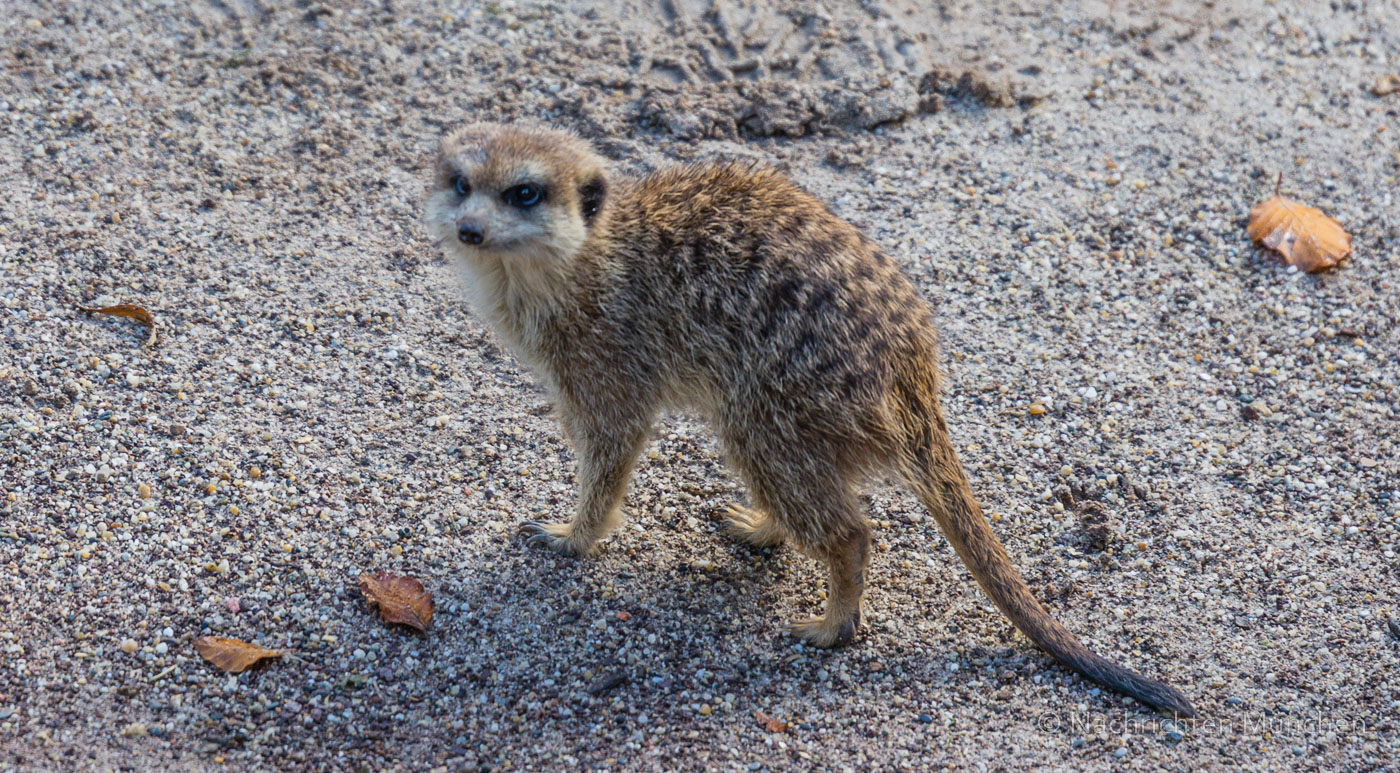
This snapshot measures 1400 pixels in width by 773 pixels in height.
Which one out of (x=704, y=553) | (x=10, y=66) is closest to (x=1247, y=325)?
(x=704, y=553)

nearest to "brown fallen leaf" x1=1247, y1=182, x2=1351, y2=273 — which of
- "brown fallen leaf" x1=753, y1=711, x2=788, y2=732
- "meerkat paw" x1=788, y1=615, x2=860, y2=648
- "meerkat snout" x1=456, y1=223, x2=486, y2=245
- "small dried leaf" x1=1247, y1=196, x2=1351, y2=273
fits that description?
"small dried leaf" x1=1247, y1=196, x2=1351, y2=273

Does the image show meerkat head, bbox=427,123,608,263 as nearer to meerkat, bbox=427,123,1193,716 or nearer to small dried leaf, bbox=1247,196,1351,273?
meerkat, bbox=427,123,1193,716

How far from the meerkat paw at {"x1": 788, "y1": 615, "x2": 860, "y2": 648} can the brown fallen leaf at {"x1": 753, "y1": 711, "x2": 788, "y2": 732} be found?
0.37 metres

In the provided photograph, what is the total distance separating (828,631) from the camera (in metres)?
3.68

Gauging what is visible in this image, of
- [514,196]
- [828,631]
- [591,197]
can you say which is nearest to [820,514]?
[828,631]

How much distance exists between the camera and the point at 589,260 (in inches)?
144

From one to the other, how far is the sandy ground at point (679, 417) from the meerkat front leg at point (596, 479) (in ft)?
0.37

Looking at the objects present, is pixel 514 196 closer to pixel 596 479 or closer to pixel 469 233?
pixel 469 233

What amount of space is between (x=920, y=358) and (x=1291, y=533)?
157cm

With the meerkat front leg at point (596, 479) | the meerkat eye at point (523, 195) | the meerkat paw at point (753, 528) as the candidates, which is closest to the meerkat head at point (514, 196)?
the meerkat eye at point (523, 195)

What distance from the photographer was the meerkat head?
341 centimetres

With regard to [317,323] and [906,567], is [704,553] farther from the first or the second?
[317,323]

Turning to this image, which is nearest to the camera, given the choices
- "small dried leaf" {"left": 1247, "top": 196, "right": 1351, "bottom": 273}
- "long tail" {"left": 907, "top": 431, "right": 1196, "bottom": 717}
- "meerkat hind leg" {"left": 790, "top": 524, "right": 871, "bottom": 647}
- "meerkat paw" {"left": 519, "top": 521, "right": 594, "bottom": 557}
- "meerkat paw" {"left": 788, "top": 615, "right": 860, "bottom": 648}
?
"long tail" {"left": 907, "top": 431, "right": 1196, "bottom": 717}

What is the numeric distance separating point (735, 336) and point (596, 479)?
2.20 ft
